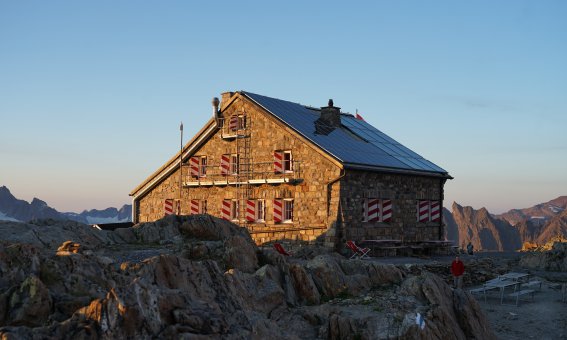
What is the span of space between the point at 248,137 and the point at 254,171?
1.79m

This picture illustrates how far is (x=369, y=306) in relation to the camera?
17703 mm

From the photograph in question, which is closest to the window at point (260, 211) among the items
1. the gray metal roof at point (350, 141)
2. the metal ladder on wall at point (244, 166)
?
the metal ladder on wall at point (244, 166)

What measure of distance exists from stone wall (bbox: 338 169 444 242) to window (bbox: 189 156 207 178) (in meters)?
9.61

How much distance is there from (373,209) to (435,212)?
5467 mm

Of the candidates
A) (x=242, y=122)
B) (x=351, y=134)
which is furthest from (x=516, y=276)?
(x=242, y=122)

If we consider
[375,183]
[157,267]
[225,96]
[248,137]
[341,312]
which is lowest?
[341,312]

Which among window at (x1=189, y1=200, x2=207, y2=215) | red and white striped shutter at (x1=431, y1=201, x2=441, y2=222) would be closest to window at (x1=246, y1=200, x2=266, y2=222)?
window at (x1=189, y1=200, x2=207, y2=215)

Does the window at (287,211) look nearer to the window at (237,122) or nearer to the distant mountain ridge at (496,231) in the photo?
the window at (237,122)

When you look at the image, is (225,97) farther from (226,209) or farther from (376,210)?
(376,210)

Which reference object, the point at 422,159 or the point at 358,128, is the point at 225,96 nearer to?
the point at 358,128

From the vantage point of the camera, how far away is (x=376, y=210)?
1232 inches

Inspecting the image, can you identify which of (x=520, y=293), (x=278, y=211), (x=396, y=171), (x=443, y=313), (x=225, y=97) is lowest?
(x=520, y=293)

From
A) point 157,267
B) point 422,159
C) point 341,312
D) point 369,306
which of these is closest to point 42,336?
point 157,267

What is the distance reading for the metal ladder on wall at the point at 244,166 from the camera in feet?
111
